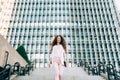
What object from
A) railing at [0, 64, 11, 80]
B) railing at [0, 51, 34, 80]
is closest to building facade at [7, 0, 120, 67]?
railing at [0, 51, 34, 80]

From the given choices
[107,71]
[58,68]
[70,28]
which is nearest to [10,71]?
[58,68]

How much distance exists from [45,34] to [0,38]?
2225 inches

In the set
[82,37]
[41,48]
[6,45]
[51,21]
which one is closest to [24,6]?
[51,21]

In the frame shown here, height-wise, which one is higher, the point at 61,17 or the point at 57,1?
the point at 57,1

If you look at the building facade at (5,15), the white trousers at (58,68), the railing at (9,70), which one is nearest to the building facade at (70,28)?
the building facade at (5,15)

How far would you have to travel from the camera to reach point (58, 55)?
712cm

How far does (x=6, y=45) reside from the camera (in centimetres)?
1041

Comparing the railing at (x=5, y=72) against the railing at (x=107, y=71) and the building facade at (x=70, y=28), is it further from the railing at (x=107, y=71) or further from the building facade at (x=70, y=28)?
the building facade at (x=70, y=28)

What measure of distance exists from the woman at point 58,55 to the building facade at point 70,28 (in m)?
53.8

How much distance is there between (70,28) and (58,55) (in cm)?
6095

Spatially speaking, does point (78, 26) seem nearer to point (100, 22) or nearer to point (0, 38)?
point (100, 22)

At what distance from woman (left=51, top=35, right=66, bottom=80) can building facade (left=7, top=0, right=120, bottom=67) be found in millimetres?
53804

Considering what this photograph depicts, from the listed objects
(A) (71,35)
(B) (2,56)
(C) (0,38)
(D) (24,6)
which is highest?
(D) (24,6)

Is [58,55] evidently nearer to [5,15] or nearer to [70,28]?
[70,28]
